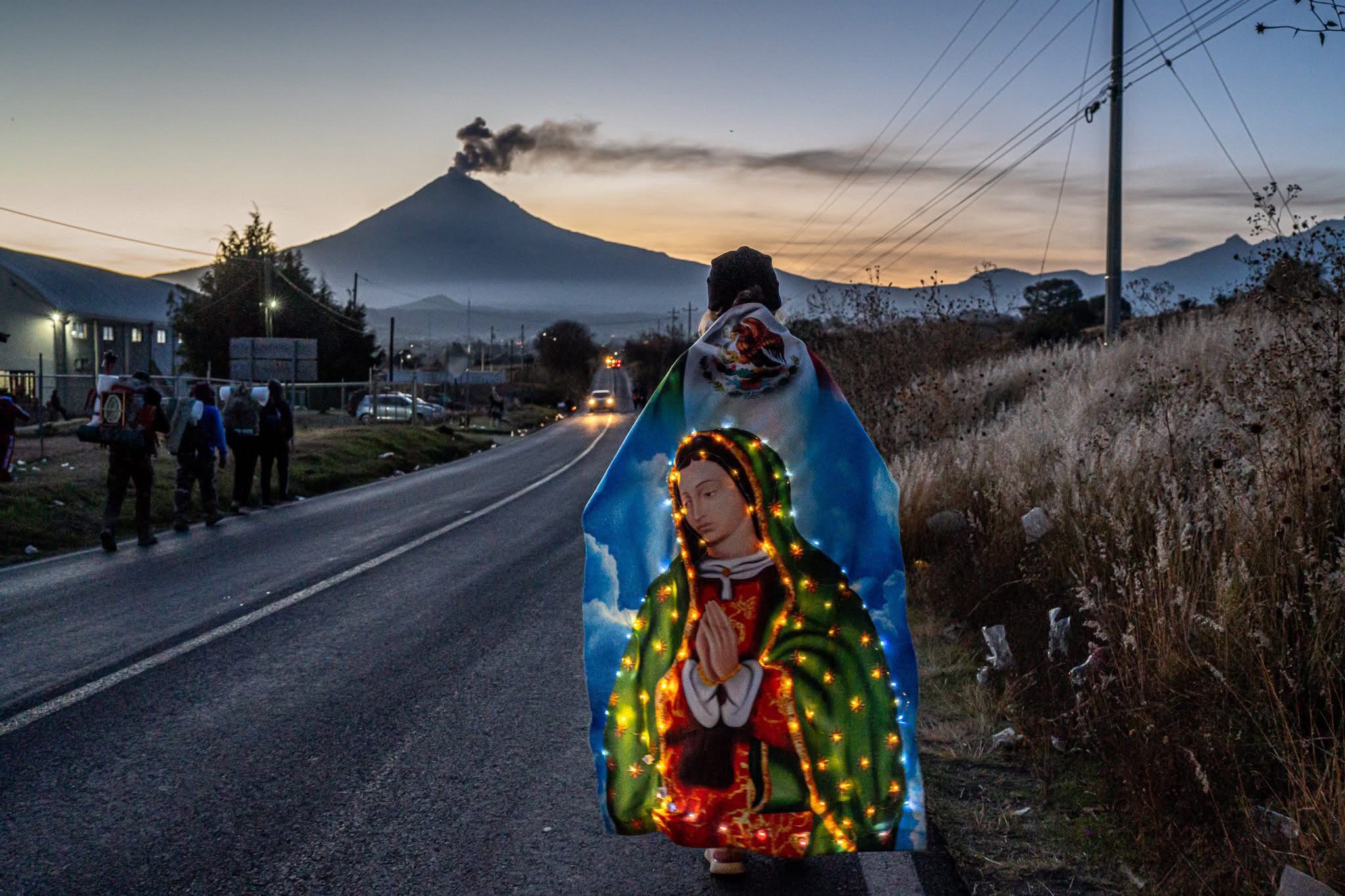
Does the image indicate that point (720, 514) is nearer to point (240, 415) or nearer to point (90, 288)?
point (240, 415)

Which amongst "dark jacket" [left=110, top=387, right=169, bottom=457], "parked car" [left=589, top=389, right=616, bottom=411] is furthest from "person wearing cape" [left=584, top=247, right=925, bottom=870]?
"parked car" [left=589, top=389, right=616, bottom=411]

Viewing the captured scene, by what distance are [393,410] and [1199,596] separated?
147 ft

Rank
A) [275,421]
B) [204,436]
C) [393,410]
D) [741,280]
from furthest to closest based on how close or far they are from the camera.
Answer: [393,410]
[275,421]
[204,436]
[741,280]

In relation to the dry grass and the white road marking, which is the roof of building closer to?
the white road marking

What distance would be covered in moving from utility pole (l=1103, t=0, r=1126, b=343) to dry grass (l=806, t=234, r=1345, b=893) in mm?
8311

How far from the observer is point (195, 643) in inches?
287

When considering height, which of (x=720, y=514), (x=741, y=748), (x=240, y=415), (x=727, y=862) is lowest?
(x=727, y=862)

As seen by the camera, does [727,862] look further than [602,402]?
No

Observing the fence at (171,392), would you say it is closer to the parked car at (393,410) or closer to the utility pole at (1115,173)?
the parked car at (393,410)

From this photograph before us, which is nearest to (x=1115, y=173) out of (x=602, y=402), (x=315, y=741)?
(x=315, y=741)

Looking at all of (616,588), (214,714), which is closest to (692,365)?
(616,588)

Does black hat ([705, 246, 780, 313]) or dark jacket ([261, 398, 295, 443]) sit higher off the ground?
black hat ([705, 246, 780, 313])

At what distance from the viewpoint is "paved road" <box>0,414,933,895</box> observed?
385cm

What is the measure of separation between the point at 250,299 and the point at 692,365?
63.4m
